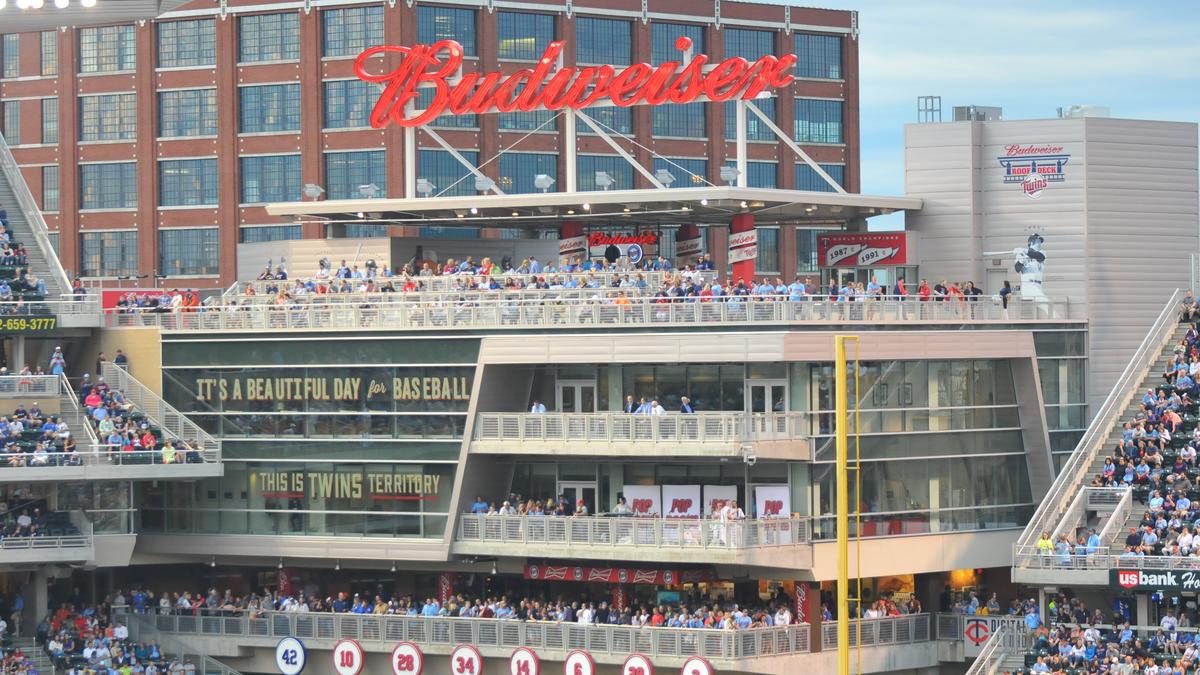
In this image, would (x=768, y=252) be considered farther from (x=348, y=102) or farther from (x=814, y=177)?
(x=348, y=102)

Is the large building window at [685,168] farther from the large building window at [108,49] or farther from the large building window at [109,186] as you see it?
the large building window at [108,49]

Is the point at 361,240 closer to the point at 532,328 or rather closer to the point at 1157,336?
the point at 532,328

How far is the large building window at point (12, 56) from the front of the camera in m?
103

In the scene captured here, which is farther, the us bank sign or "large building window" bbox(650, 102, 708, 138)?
"large building window" bbox(650, 102, 708, 138)

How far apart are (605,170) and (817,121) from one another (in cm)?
1335

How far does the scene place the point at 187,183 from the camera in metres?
100

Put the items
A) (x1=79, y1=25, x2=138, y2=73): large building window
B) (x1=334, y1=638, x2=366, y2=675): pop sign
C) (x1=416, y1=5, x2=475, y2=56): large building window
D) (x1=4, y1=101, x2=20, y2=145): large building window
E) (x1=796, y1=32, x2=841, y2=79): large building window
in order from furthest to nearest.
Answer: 1. (x1=796, y1=32, x2=841, y2=79): large building window
2. (x1=4, y1=101, x2=20, y2=145): large building window
3. (x1=79, y1=25, x2=138, y2=73): large building window
4. (x1=416, y1=5, x2=475, y2=56): large building window
5. (x1=334, y1=638, x2=366, y2=675): pop sign

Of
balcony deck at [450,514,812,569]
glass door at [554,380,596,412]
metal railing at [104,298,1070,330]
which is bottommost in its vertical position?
balcony deck at [450,514,812,569]

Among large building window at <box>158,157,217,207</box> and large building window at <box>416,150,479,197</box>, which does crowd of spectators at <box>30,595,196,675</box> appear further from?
large building window at <box>158,157,217,207</box>

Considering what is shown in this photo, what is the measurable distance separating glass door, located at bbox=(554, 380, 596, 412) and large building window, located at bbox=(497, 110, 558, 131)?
3191cm

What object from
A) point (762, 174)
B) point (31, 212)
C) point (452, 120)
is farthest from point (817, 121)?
point (31, 212)

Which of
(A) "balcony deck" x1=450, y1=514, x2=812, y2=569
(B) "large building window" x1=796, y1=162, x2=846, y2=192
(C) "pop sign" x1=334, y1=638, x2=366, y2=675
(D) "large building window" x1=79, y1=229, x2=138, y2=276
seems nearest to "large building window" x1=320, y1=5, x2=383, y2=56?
(D) "large building window" x1=79, y1=229, x2=138, y2=276

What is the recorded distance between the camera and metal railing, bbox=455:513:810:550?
61719 millimetres

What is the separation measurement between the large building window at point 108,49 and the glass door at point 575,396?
40800mm
